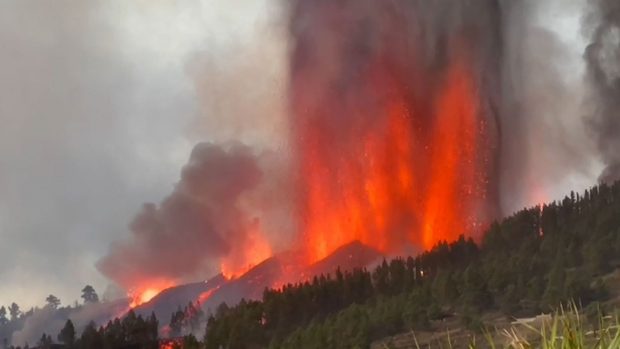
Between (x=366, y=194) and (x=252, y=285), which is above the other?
(x=366, y=194)

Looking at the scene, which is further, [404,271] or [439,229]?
[439,229]

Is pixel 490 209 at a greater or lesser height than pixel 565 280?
greater

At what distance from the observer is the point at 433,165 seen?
549 ft

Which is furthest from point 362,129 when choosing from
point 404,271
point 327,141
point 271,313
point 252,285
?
point 271,313

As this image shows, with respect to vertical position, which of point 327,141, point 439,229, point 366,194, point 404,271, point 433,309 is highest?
point 327,141

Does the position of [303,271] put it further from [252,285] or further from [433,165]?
[433,165]

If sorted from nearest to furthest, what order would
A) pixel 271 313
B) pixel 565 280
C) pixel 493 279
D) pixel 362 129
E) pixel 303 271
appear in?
pixel 565 280
pixel 493 279
pixel 271 313
pixel 303 271
pixel 362 129

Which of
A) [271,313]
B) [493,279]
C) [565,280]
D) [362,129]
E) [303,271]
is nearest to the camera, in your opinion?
[565,280]

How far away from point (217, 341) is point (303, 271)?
198 feet

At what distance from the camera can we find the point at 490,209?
551ft

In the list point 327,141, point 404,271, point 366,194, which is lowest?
point 404,271

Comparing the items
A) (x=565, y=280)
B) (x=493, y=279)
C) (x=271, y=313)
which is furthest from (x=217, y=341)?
(x=565, y=280)

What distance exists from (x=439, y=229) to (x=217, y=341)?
74.8 m

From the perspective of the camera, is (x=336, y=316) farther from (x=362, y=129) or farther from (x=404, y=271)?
(x=362, y=129)
